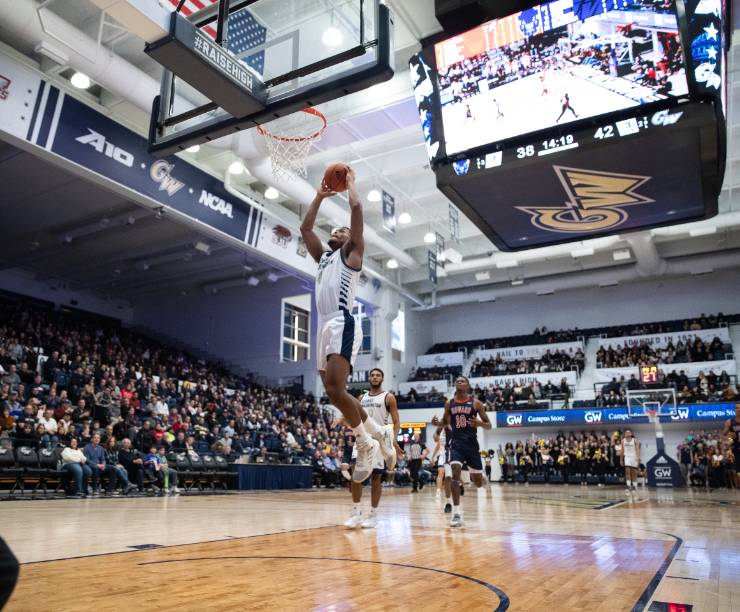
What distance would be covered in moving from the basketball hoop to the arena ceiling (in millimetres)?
2315

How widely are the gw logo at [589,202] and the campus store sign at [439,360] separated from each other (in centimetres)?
2203

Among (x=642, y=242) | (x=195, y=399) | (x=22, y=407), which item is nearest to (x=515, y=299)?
(x=642, y=242)

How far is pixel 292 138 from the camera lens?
34.0 feet

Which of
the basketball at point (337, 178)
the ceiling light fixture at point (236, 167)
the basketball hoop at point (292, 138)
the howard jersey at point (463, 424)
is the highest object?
the ceiling light fixture at point (236, 167)

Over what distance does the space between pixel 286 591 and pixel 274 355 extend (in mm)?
23712

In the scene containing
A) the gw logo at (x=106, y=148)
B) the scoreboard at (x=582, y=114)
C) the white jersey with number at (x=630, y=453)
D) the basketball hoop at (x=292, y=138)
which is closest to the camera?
the scoreboard at (x=582, y=114)

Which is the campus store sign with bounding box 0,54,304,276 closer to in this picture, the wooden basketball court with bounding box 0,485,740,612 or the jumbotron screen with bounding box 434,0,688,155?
the wooden basketball court with bounding box 0,485,740,612

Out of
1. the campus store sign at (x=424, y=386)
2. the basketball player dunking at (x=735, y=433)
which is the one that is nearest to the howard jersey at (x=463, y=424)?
the basketball player dunking at (x=735, y=433)

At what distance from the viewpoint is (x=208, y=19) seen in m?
5.58

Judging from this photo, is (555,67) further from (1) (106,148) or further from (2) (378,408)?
(1) (106,148)

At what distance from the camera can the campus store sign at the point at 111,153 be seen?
1078 cm

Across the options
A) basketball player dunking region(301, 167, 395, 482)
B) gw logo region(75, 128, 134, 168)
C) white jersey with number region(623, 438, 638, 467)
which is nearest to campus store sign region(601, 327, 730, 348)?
white jersey with number region(623, 438, 638, 467)

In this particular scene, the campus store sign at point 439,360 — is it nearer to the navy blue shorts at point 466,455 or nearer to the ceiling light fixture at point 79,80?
the ceiling light fixture at point 79,80

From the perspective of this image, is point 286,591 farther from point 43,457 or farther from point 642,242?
point 642,242
